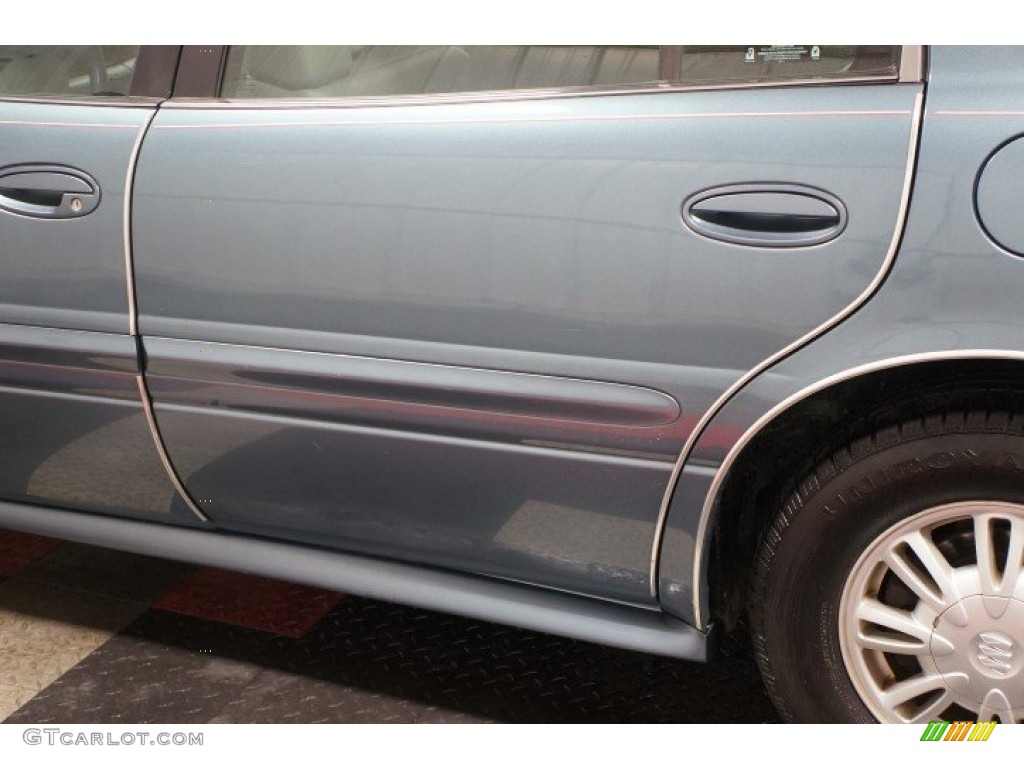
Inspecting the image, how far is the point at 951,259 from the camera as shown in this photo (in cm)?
160

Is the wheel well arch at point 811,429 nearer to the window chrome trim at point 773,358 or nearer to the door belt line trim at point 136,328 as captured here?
the window chrome trim at point 773,358

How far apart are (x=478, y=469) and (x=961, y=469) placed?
70 centimetres

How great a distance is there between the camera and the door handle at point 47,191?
209 cm

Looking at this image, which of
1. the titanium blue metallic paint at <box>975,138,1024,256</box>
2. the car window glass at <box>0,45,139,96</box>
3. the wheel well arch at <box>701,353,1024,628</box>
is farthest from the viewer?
the car window glass at <box>0,45,139,96</box>

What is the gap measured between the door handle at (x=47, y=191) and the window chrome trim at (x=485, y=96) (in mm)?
192

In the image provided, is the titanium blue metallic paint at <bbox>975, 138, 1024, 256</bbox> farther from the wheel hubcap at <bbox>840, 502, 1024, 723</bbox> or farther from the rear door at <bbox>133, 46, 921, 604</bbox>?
the wheel hubcap at <bbox>840, 502, 1024, 723</bbox>

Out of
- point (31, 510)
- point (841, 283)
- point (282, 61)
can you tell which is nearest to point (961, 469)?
point (841, 283)

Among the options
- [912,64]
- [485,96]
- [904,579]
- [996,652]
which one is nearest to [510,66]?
[485,96]

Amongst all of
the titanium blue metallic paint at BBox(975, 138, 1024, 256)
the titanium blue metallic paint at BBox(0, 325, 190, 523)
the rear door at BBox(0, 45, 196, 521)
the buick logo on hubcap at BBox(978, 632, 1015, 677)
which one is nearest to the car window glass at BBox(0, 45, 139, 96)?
the rear door at BBox(0, 45, 196, 521)

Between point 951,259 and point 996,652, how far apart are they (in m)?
0.57

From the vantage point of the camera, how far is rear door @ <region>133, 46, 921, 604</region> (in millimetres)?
1682

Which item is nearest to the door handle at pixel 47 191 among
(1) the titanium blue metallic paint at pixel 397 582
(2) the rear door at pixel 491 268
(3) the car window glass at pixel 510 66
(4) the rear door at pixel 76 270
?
(4) the rear door at pixel 76 270

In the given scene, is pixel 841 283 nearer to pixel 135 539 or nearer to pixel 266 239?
pixel 266 239

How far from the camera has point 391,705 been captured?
7.33 feet
